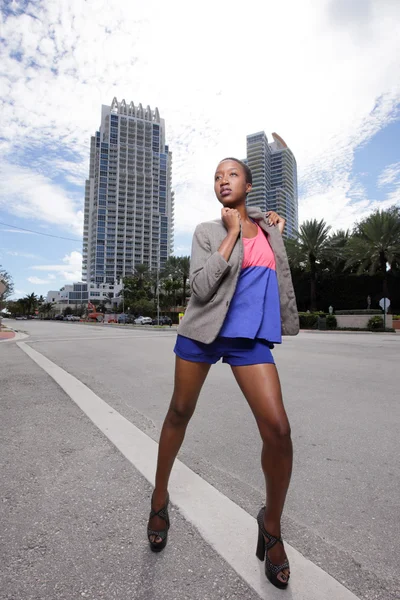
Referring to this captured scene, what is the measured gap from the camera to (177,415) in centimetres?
167

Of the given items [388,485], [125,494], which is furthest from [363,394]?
[125,494]

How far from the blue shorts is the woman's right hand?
46cm

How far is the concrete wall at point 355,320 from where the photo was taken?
29.7 m

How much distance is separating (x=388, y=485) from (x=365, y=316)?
30757 mm

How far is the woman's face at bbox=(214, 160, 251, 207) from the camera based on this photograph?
5.70 ft

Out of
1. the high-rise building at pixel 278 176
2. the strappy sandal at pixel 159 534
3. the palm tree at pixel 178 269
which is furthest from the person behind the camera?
the high-rise building at pixel 278 176

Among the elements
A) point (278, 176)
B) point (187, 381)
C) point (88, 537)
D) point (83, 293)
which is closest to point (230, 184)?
point (187, 381)

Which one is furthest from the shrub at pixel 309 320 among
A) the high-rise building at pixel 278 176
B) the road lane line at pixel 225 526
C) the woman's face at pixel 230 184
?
the woman's face at pixel 230 184

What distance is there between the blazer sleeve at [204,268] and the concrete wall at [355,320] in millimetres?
31535

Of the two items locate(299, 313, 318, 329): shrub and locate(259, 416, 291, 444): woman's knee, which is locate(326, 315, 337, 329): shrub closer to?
locate(299, 313, 318, 329): shrub

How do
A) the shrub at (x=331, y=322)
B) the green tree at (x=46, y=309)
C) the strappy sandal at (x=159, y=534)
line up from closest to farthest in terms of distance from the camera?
the strappy sandal at (x=159, y=534)
the shrub at (x=331, y=322)
the green tree at (x=46, y=309)

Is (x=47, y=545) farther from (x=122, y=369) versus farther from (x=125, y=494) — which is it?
(x=122, y=369)

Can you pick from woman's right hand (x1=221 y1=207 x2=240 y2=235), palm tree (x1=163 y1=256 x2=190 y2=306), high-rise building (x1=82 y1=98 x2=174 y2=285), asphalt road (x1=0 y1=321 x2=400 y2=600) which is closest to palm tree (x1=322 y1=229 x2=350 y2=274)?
palm tree (x1=163 y1=256 x2=190 y2=306)

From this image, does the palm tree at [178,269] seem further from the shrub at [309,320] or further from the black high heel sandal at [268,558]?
the black high heel sandal at [268,558]
